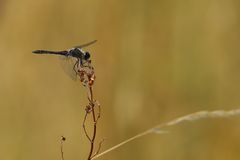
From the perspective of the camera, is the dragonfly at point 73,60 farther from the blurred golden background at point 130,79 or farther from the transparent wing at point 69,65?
the blurred golden background at point 130,79

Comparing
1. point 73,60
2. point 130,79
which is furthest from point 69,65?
point 130,79

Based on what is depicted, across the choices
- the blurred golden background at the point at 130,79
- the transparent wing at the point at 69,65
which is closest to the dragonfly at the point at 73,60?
the transparent wing at the point at 69,65

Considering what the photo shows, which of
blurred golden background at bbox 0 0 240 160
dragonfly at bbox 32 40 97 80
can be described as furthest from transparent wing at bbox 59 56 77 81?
blurred golden background at bbox 0 0 240 160

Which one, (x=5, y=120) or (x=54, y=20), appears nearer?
(x=5, y=120)

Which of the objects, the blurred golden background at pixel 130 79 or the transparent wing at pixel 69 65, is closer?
the transparent wing at pixel 69 65

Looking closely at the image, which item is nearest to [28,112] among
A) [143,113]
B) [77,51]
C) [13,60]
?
[13,60]

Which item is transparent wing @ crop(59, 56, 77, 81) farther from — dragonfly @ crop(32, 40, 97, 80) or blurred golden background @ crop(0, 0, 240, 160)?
blurred golden background @ crop(0, 0, 240, 160)

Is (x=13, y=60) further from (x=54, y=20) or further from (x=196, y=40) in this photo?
(x=196, y=40)
